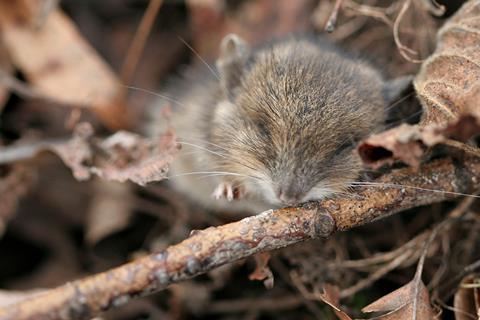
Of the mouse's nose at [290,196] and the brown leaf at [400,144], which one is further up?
the mouse's nose at [290,196]

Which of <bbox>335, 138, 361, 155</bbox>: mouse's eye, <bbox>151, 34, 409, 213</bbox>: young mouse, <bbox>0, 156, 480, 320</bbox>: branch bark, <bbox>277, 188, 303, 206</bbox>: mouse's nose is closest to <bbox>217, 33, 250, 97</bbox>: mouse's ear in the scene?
<bbox>151, 34, 409, 213</bbox>: young mouse

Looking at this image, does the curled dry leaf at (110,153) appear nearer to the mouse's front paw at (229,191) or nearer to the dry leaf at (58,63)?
the mouse's front paw at (229,191)

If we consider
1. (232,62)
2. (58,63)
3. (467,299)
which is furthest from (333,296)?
(58,63)

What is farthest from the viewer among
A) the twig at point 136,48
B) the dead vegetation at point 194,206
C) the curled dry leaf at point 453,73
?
the twig at point 136,48

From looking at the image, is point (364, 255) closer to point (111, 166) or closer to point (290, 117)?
point (290, 117)

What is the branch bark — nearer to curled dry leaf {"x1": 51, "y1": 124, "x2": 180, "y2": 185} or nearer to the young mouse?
the young mouse

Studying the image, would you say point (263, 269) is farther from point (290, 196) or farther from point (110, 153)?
point (110, 153)

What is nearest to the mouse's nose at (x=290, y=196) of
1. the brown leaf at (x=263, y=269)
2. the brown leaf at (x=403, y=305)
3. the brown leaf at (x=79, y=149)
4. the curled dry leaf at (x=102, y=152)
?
the brown leaf at (x=263, y=269)

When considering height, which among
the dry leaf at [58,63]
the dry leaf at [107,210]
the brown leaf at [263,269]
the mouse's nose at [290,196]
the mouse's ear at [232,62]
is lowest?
the brown leaf at [263,269]
